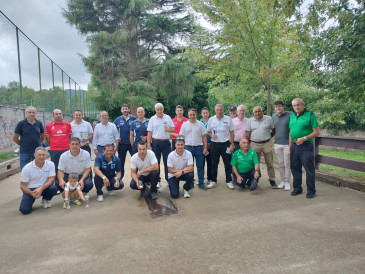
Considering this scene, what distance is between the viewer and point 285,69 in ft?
22.1

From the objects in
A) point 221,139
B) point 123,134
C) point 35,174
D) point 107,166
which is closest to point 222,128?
point 221,139

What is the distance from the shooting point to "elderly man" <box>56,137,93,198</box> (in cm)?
493

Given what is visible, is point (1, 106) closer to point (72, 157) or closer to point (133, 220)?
point (72, 157)

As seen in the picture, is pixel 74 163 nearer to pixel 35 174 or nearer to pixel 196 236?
pixel 35 174

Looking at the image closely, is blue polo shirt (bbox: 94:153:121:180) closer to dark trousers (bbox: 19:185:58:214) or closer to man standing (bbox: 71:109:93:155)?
dark trousers (bbox: 19:185:58:214)

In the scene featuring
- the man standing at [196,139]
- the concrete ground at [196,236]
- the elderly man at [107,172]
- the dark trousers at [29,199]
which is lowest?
the concrete ground at [196,236]

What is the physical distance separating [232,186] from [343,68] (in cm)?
292

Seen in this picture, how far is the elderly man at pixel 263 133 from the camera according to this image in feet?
18.3

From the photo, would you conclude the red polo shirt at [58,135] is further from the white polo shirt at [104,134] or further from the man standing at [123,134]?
the man standing at [123,134]

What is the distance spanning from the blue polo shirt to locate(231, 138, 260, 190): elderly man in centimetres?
237

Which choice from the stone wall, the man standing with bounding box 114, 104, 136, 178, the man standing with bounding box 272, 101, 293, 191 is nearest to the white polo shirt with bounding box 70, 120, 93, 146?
the man standing with bounding box 114, 104, 136, 178

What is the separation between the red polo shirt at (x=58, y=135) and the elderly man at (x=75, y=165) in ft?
2.66

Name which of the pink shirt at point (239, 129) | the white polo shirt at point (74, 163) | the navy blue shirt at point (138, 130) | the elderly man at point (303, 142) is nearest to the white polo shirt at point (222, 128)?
the pink shirt at point (239, 129)

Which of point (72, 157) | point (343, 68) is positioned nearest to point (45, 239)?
point (72, 157)
